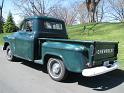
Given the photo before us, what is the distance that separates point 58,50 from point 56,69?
61 centimetres

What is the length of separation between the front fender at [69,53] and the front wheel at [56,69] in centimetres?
21

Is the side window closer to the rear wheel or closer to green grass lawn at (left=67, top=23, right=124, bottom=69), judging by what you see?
the rear wheel

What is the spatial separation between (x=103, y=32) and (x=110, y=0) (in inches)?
1992

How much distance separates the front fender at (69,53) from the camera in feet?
22.3

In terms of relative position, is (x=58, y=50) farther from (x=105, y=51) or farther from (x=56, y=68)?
(x=105, y=51)

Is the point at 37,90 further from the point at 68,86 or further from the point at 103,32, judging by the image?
the point at 103,32

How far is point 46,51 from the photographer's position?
7.97 metres

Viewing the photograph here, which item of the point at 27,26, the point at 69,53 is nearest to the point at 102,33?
the point at 27,26

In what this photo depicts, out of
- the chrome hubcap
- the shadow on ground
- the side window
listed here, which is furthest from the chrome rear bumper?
the side window

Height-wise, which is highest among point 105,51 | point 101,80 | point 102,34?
point 105,51

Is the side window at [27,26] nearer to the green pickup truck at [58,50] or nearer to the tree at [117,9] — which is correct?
the green pickup truck at [58,50]

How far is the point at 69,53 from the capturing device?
277 inches

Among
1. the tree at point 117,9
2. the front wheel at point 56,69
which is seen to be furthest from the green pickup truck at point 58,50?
the tree at point 117,9

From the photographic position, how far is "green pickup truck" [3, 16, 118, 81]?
6.80 meters
